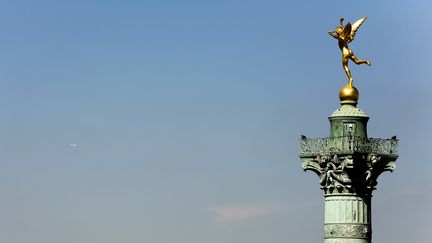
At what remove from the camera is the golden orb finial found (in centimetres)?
12219

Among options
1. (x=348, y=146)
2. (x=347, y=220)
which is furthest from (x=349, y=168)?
(x=347, y=220)

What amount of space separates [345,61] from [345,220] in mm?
9018

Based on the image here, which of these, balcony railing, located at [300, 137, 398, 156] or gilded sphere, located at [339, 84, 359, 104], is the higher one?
gilded sphere, located at [339, 84, 359, 104]

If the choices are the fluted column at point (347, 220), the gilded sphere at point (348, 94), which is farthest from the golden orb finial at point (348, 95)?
the fluted column at point (347, 220)

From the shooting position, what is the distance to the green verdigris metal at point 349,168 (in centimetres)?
12088

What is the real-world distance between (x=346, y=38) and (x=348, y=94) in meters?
3.20

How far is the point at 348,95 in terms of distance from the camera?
12212 cm

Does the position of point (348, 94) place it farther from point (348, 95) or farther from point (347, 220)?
point (347, 220)

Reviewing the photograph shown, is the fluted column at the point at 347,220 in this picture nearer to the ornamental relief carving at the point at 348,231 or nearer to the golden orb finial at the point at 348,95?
the ornamental relief carving at the point at 348,231

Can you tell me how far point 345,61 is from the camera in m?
123

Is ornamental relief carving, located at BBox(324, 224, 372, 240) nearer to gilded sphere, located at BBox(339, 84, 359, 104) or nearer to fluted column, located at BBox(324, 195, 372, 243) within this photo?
fluted column, located at BBox(324, 195, 372, 243)

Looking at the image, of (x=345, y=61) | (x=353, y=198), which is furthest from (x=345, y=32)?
(x=353, y=198)

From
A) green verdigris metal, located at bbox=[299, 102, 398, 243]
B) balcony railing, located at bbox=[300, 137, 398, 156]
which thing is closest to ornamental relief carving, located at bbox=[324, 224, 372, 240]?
green verdigris metal, located at bbox=[299, 102, 398, 243]

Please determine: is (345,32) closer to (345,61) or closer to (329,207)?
(345,61)
